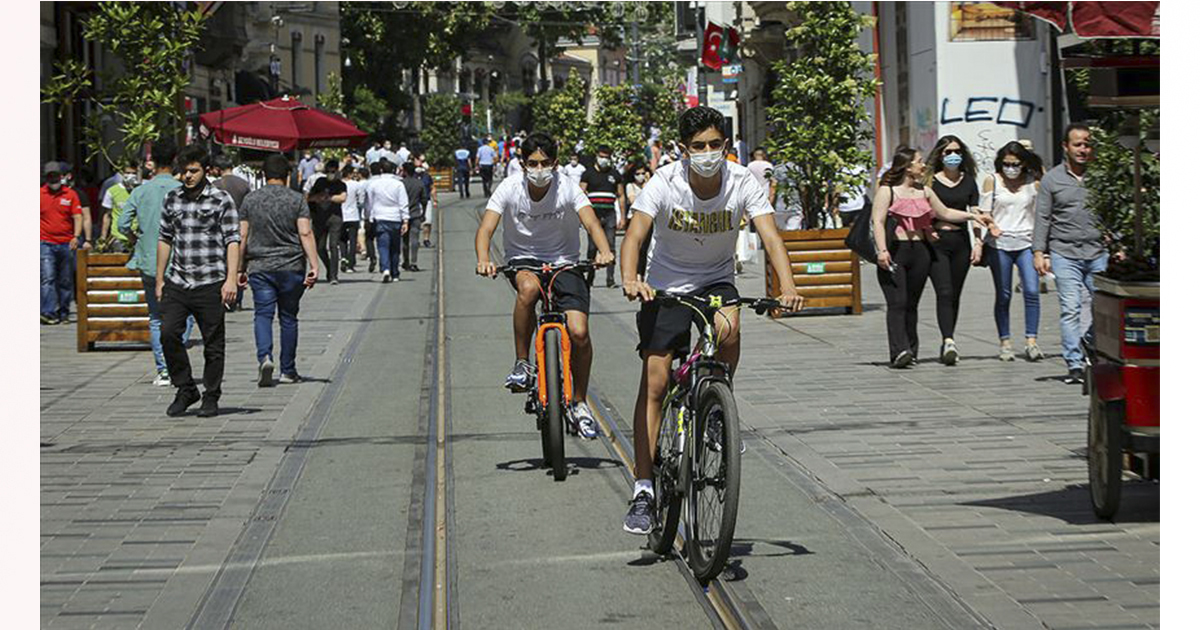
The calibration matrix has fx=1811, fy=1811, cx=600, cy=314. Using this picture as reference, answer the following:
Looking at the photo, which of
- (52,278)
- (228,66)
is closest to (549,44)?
(228,66)

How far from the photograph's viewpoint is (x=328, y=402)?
1322 cm

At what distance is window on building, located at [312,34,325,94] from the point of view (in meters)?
68.0

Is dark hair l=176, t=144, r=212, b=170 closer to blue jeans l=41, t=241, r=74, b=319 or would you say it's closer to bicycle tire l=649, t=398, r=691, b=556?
bicycle tire l=649, t=398, r=691, b=556

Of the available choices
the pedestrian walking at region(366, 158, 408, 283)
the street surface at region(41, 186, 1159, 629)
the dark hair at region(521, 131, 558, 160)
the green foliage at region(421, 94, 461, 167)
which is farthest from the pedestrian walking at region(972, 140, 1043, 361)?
the green foliage at region(421, 94, 461, 167)

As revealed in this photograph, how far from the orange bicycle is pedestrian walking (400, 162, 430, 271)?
18394 mm

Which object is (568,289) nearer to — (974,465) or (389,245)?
(974,465)

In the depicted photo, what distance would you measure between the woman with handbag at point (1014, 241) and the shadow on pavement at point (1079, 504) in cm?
551

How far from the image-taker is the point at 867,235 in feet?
48.7

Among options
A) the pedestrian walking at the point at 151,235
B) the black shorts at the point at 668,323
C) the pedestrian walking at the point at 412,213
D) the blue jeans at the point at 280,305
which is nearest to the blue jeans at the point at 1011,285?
the blue jeans at the point at 280,305

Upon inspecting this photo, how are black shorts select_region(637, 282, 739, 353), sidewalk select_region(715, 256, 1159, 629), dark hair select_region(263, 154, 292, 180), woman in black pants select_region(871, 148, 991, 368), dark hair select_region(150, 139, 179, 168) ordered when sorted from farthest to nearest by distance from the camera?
dark hair select_region(263, 154, 292, 180) → woman in black pants select_region(871, 148, 991, 368) → dark hair select_region(150, 139, 179, 168) → black shorts select_region(637, 282, 739, 353) → sidewalk select_region(715, 256, 1159, 629)

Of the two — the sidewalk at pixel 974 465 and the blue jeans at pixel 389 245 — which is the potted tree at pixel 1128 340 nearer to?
the sidewalk at pixel 974 465

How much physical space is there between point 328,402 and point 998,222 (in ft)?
18.1

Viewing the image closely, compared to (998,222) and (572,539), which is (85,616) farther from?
(998,222)

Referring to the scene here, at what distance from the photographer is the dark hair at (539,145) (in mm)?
10414
